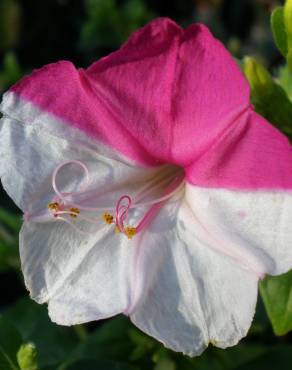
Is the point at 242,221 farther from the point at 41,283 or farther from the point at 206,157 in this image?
the point at 41,283

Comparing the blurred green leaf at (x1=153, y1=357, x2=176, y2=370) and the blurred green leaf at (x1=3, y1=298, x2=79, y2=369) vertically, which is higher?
the blurred green leaf at (x1=153, y1=357, x2=176, y2=370)

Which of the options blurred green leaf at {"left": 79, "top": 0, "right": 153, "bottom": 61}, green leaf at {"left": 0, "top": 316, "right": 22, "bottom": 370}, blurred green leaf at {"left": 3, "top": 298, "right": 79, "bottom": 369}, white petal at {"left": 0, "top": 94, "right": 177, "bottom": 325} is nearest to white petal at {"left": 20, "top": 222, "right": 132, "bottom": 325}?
white petal at {"left": 0, "top": 94, "right": 177, "bottom": 325}

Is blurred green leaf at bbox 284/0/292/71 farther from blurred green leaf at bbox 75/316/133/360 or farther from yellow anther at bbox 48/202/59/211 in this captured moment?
blurred green leaf at bbox 75/316/133/360

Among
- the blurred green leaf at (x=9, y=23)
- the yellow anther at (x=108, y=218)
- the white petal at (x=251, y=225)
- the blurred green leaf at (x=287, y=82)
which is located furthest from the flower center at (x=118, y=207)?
the blurred green leaf at (x=9, y=23)

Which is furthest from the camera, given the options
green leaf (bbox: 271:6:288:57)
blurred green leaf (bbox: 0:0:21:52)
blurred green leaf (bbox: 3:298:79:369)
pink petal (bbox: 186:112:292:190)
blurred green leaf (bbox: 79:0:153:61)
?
blurred green leaf (bbox: 0:0:21:52)

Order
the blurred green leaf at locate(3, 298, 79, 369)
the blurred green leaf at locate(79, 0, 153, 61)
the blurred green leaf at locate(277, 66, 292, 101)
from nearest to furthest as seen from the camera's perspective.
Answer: the blurred green leaf at locate(277, 66, 292, 101) < the blurred green leaf at locate(3, 298, 79, 369) < the blurred green leaf at locate(79, 0, 153, 61)

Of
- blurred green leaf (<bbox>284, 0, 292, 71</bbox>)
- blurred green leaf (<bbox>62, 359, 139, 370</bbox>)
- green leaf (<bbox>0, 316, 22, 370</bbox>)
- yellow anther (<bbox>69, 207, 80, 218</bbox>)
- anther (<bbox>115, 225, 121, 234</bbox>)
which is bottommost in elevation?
blurred green leaf (<bbox>62, 359, 139, 370</bbox>)

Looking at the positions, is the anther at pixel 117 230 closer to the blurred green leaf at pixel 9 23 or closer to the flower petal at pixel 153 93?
the flower petal at pixel 153 93
